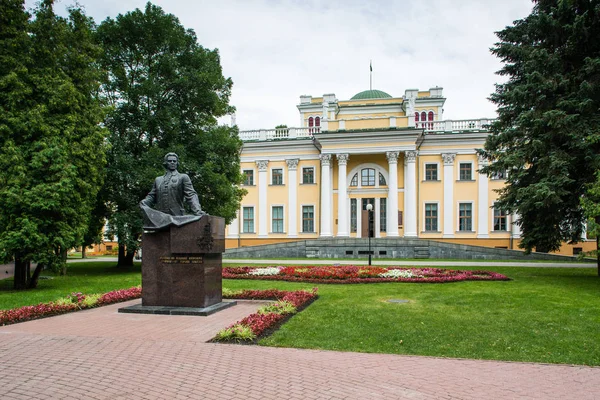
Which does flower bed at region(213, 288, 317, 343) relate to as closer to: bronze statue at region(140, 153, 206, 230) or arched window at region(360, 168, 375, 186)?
bronze statue at region(140, 153, 206, 230)

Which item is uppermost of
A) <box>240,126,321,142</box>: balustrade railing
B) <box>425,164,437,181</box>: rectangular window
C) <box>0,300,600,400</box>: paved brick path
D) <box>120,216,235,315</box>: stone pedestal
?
<box>240,126,321,142</box>: balustrade railing

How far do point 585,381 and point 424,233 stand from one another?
3520cm

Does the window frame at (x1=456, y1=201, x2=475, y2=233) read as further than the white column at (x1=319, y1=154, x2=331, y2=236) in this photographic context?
Yes

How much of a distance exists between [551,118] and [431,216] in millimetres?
23933

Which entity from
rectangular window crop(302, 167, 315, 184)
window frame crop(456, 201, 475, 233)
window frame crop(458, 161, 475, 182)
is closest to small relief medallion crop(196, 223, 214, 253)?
rectangular window crop(302, 167, 315, 184)

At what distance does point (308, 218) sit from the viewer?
1677 inches

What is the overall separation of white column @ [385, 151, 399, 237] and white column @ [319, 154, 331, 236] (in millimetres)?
5087

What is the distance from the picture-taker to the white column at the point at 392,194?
1495 inches

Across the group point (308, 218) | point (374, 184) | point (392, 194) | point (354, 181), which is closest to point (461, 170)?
point (392, 194)

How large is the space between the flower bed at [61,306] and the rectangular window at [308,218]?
2949 centimetres

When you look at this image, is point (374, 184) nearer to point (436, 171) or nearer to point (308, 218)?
point (436, 171)

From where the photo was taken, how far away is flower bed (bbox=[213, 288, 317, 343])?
781 centimetres

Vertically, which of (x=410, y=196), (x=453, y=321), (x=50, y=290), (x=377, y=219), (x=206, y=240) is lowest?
(x=50, y=290)

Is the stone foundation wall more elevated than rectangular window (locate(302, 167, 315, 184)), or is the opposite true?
rectangular window (locate(302, 167, 315, 184))
